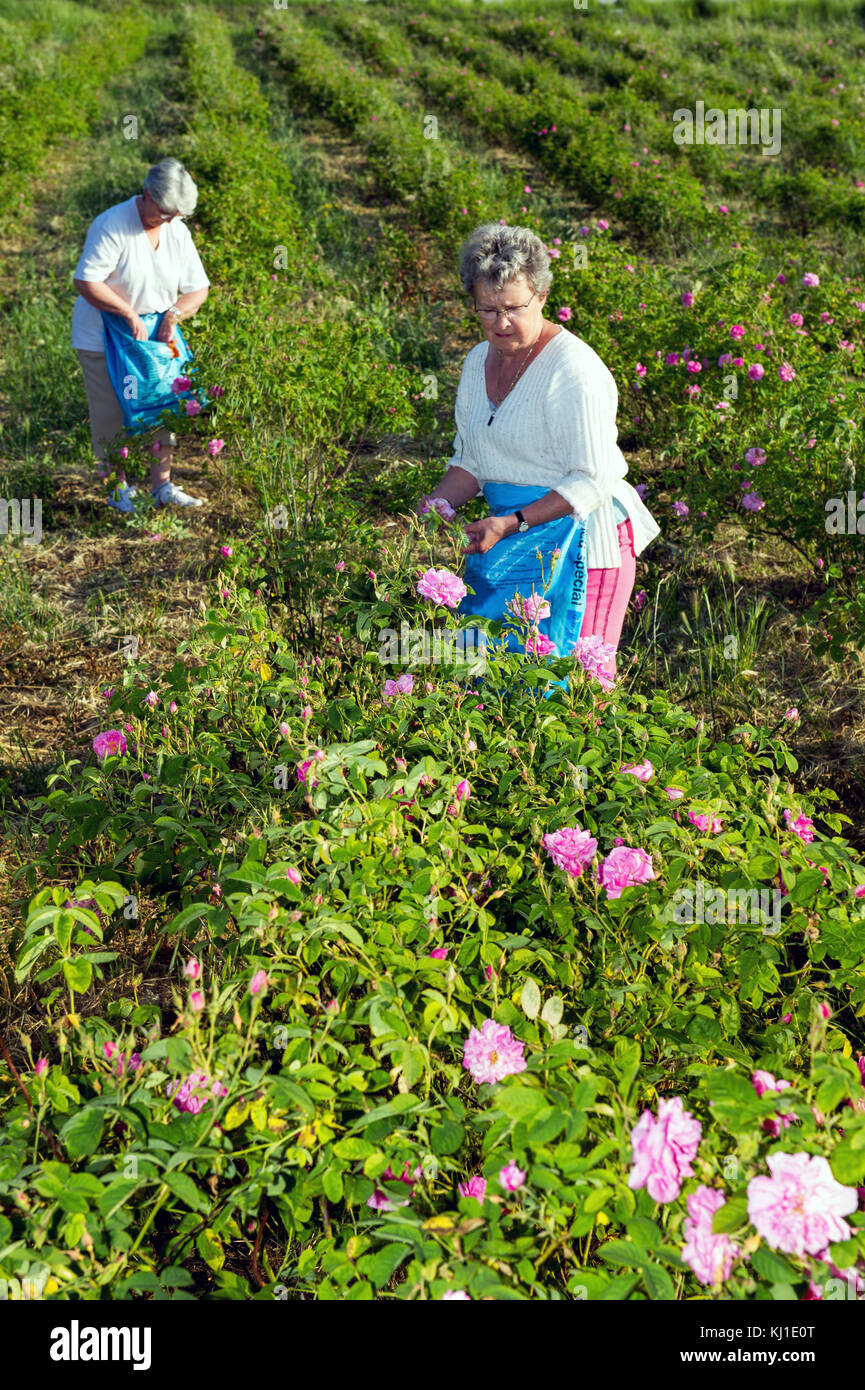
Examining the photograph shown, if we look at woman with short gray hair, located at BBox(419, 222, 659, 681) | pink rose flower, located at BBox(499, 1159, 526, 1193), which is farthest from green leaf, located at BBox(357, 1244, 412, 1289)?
woman with short gray hair, located at BBox(419, 222, 659, 681)

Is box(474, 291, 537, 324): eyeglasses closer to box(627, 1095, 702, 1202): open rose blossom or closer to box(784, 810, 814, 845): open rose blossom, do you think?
box(784, 810, 814, 845): open rose blossom

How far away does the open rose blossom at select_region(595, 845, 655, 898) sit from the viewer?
4.84 ft

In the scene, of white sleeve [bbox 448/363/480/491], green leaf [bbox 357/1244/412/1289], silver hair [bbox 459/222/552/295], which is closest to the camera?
green leaf [bbox 357/1244/412/1289]

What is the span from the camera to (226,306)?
14.0 ft

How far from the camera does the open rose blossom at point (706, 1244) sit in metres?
0.99

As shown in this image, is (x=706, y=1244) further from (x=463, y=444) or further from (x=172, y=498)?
(x=172, y=498)

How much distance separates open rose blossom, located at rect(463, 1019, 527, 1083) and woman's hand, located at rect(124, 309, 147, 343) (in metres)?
3.66

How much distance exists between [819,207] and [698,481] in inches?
240

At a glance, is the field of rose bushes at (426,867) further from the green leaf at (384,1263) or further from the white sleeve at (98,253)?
the white sleeve at (98,253)

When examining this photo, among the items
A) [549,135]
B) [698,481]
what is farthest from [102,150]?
[698,481]

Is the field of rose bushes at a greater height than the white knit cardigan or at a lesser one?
lesser

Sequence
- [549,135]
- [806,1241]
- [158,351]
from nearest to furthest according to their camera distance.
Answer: [806,1241] → [158,351] → [549,135]

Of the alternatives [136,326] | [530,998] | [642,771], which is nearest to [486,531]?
[642,771]
